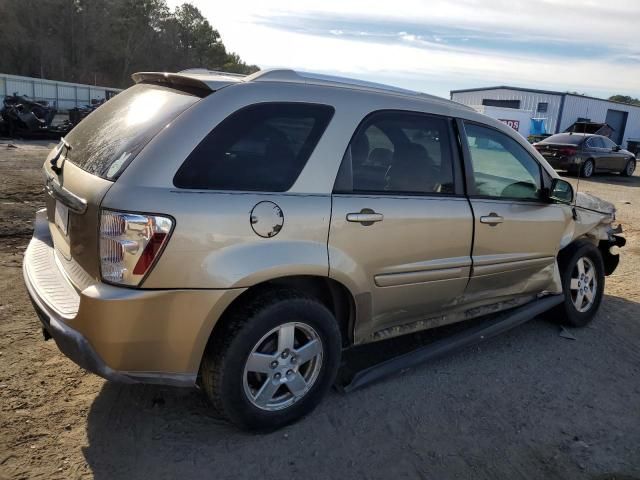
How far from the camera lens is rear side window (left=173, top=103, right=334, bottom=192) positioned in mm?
2682

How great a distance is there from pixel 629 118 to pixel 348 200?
54661 millimetres

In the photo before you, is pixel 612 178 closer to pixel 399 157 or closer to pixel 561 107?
pixel 399 157

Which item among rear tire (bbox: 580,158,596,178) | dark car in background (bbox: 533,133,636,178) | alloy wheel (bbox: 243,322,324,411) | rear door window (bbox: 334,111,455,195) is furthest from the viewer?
rear tire (bbox: 580,158,596,178)

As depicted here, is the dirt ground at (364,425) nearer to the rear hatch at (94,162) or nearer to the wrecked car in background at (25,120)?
the rear hatch at (94,162)

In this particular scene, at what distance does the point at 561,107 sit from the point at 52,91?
3707 cm

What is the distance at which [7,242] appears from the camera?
595 cm

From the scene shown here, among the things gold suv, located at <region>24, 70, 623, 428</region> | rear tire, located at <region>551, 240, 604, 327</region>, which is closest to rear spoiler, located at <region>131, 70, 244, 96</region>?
gold suv, located at <region>24, 70, 623, 428</region>

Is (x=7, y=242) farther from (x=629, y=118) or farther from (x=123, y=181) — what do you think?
(x=629, y=118)

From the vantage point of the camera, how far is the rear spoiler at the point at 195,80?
9.34ft

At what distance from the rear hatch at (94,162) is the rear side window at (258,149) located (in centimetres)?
25

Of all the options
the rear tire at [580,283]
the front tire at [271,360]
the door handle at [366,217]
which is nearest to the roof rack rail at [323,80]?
the door handle at [366,217]

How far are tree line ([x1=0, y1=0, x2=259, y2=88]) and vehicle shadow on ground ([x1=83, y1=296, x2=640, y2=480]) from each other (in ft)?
190

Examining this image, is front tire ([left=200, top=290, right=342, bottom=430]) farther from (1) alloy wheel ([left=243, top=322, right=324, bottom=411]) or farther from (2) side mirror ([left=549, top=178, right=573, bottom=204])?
(2) side mirror ([left=549, top=178, right=573, bottom=204])

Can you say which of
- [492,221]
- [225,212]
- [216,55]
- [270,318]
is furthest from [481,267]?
[216,55]
